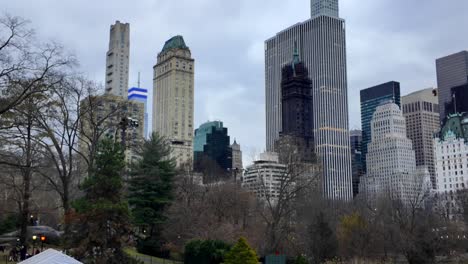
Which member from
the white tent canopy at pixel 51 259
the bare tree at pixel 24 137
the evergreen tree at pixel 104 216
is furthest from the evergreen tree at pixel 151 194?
the white tent canopy at pixel 51 259

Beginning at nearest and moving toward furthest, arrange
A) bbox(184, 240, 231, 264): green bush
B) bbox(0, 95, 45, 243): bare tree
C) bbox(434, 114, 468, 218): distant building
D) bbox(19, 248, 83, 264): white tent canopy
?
bbox(19, 248, 83, 264): white tent canopy
bbox(0, 95, 45, 243): bare tree
bbox(184, 240, 231, 264): green bush
bbox(434, 114, 468, 218): distant building

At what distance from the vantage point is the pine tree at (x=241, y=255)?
3166 cm

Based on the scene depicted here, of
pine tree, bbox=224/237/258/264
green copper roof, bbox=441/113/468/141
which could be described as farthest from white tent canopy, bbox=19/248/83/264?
green copper roof, bbox=441/113/468/141

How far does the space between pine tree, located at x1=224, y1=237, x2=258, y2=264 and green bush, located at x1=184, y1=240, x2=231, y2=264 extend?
8.33 feet

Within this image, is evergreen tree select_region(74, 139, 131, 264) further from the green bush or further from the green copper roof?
the green copper roof

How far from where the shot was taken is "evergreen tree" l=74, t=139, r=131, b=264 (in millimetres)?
30203

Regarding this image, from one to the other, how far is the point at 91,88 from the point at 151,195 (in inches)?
454

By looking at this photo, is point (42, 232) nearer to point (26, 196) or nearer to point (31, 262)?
point (26, 196)

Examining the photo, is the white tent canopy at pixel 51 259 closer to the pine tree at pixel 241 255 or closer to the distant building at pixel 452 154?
the pine tree at pixel 241 255

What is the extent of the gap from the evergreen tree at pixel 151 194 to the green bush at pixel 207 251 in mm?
7410

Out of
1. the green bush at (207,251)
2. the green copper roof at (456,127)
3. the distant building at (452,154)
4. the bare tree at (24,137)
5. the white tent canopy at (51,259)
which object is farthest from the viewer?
the green copper roof at (456,127)

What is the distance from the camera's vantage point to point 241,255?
31766 millimetres

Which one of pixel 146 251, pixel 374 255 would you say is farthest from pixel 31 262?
pixel 374 255

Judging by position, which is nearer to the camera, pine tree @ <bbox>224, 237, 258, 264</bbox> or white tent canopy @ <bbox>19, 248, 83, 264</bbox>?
white tent canopy @ <bbox>19, 248, 83, 264</bbox>
